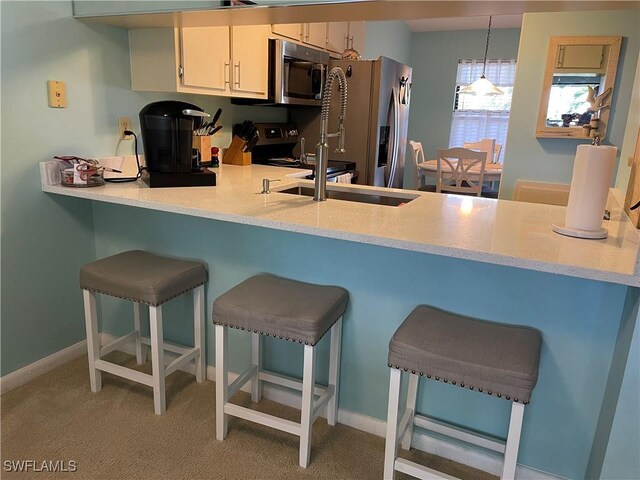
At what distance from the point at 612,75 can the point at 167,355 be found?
3.33 meters

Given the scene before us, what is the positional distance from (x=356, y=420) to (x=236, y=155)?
1833mm

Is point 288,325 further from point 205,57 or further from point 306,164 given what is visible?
point 306,164

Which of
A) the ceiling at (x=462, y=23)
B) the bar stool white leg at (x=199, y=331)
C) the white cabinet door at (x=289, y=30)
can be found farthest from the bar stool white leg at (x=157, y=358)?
the ceiling at (x=462, y=23)

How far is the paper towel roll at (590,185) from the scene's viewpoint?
1353 millimetres

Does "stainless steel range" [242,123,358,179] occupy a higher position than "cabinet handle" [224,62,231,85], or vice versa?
"cabinet handle" [224,62,231,85]

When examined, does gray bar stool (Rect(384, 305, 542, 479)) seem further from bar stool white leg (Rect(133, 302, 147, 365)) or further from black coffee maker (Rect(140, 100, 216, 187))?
bar stool white leg (Rect(133, 302, 147, 365))

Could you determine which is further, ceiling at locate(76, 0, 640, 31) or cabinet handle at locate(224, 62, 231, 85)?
cabinet handle at locate(224, 62, 231, 85)

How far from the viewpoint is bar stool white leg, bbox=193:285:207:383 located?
6.68 ft

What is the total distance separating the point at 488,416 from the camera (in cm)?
166

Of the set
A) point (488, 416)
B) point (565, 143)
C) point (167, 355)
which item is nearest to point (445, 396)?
point (488, 416)

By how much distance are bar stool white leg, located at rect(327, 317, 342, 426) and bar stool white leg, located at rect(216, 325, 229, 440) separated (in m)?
0.41

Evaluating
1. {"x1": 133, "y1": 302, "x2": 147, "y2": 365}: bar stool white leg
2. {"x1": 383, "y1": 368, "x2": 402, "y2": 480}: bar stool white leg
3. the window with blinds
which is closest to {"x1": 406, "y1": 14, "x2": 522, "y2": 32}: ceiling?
the window with blinds

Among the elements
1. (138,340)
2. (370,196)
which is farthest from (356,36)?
(138,340)

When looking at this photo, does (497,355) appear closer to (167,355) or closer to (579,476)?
(579,476)
